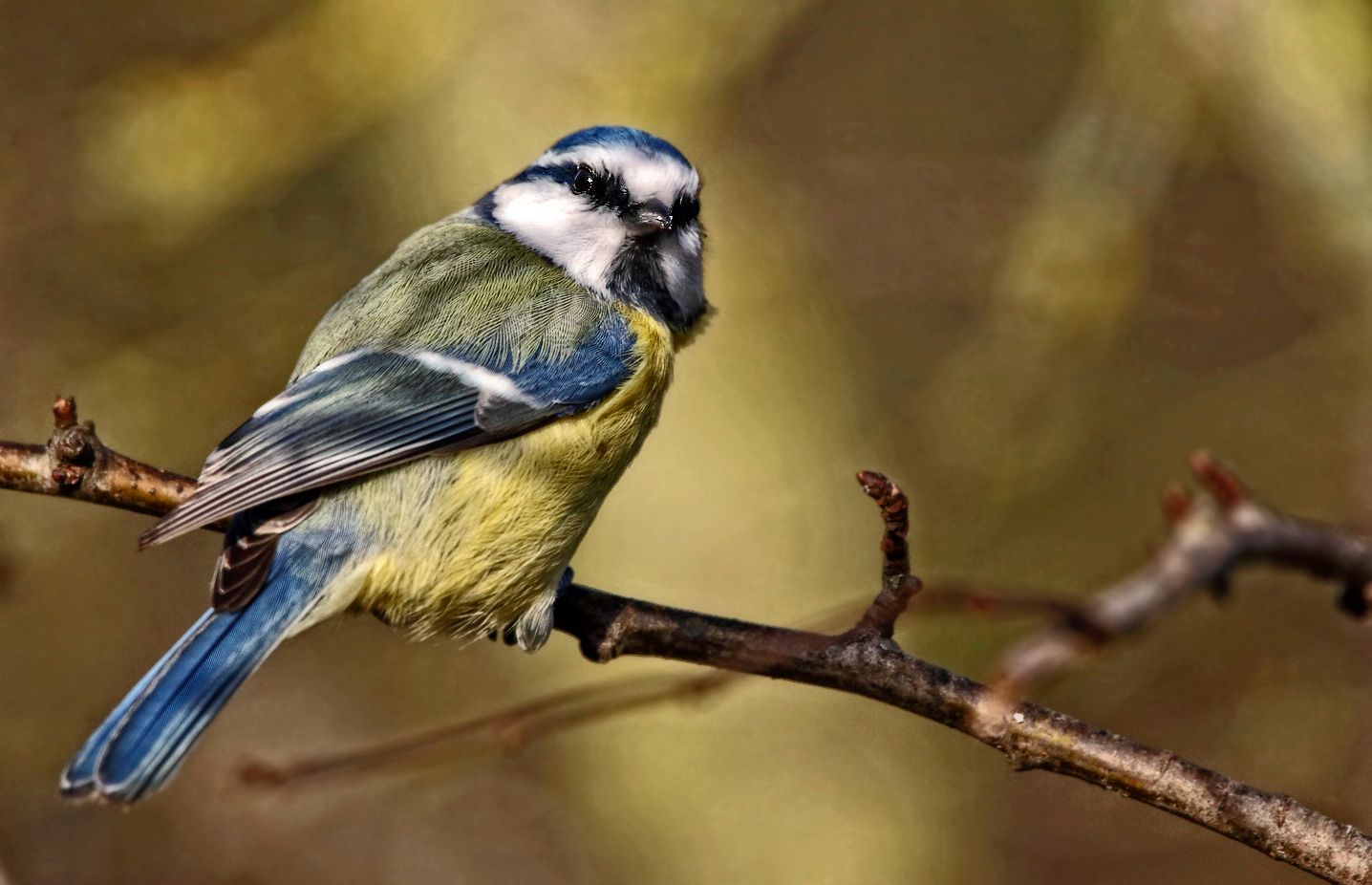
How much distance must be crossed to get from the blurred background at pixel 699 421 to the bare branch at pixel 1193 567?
7.81 feet

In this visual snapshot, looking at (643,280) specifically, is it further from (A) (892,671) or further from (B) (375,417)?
(A) (892,671)

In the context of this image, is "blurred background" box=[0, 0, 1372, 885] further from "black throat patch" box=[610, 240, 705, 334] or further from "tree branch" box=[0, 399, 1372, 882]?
"tree branch" box=[0, 399, 1372, 882]

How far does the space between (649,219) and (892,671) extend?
110cm

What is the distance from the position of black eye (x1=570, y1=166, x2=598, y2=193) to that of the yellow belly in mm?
489

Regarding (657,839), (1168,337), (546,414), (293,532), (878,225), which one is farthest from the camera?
(878,225)

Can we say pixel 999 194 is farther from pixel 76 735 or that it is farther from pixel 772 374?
pixel 76 735

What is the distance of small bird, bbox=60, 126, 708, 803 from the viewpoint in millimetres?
2145

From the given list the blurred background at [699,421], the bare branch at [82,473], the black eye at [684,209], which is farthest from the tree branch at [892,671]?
the blurred background at [699,421]

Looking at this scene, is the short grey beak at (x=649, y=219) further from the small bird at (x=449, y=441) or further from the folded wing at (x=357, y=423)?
the folded wing at (x=357, y=423)

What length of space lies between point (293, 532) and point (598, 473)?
0.54 metres

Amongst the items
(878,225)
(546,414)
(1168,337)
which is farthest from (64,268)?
(1168,337)

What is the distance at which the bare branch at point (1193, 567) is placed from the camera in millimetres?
716

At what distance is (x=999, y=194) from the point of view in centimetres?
434

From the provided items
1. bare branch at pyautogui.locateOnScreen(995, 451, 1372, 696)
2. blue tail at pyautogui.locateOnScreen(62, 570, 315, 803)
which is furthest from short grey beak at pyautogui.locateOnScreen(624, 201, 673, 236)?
bare branch at pyautogui.locateOnScreen(995, 451, 1372, 696)
